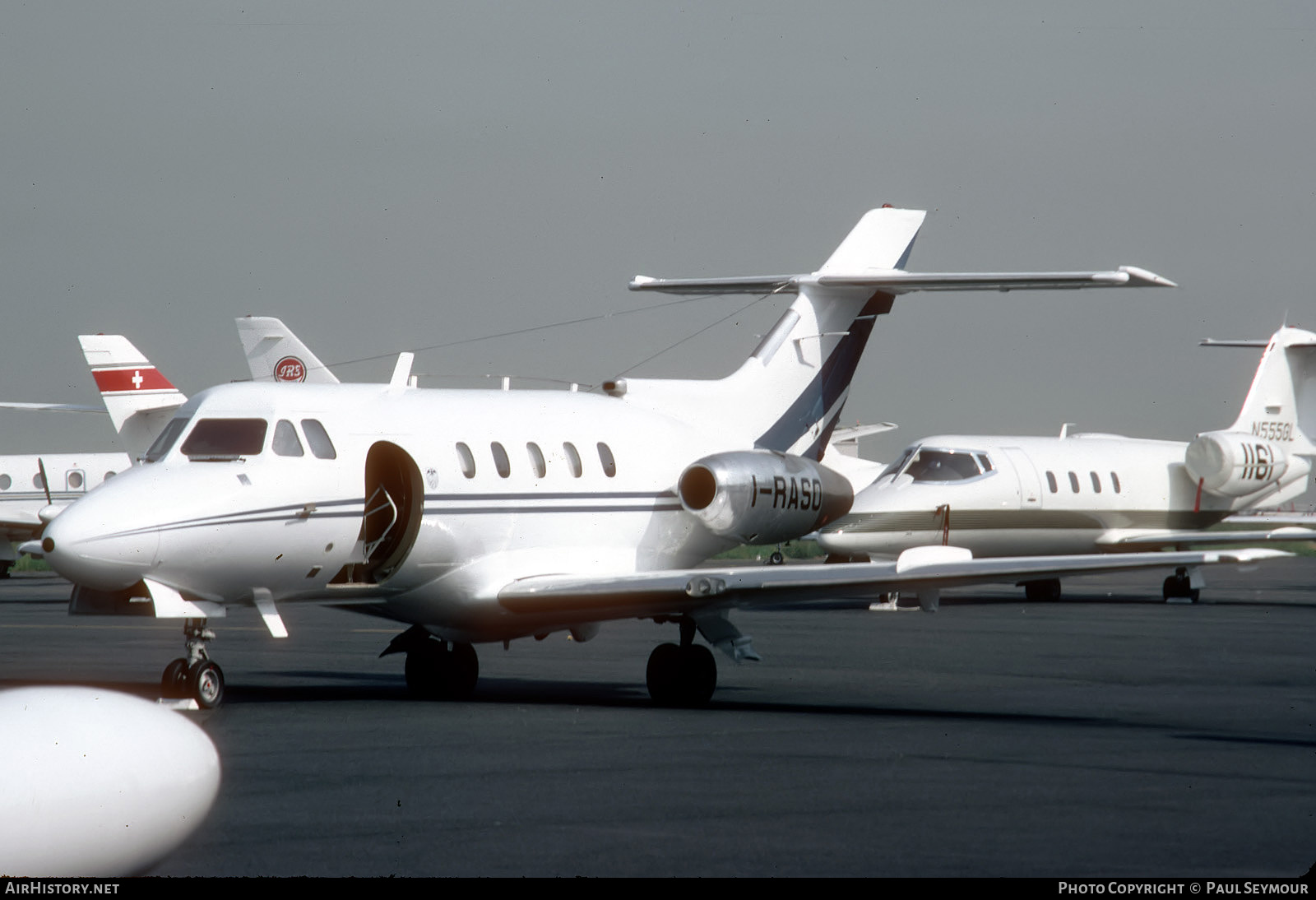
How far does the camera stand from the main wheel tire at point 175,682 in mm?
12781

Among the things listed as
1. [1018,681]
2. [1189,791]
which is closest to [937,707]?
[1018,681]

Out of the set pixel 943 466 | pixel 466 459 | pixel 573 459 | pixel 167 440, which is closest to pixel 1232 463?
pixel 943 466

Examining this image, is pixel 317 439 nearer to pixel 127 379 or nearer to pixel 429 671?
pixel 429 671

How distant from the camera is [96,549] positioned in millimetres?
12031

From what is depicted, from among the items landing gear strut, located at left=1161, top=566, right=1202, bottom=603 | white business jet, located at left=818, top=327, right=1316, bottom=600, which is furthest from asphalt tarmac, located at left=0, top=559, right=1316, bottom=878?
landing gear strut, located at left=1161, top=566, right=1202, bottom=603

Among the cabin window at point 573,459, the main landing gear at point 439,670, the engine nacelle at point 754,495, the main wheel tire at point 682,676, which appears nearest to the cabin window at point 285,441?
the main landing gear at point 439,670

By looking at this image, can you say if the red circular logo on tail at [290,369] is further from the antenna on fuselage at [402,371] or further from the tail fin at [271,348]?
the antenna on fuselage at [402,371]

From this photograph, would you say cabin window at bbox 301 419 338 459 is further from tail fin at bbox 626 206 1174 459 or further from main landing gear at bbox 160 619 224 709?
tail fin at bbox 626 206 1174 459

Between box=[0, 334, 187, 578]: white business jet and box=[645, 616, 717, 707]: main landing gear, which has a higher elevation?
box=[0, 334, 187, 578]: white business jet

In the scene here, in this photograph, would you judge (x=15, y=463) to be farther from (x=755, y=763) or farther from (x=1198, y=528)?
(x=755, y=763)

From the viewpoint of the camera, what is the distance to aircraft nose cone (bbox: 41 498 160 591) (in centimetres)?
1200

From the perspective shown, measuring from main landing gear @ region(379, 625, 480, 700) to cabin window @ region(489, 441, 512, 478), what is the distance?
1.56 m

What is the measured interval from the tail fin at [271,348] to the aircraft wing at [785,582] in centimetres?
1596
